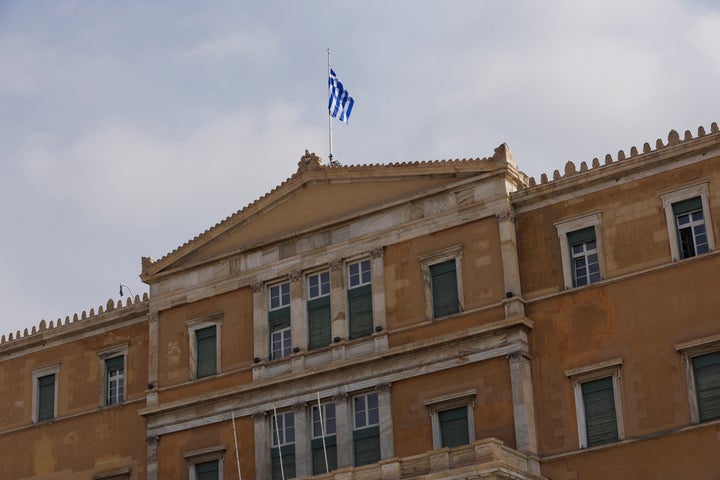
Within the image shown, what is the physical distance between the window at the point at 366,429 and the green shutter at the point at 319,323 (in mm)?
2330

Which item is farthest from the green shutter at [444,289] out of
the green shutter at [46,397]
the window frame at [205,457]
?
the green shutter at [46,397]

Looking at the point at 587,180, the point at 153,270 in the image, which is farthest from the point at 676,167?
the point at 153,270

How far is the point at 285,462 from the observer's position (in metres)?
41.5

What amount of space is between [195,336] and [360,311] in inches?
240

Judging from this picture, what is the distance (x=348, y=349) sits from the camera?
41312 mm

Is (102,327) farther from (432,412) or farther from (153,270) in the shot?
(432,412)

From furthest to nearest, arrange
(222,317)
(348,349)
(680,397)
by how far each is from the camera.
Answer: (222,317), (348,349), (680,397)

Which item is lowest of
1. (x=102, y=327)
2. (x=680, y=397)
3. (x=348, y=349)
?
(x=680, y=397)

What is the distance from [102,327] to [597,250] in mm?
17926

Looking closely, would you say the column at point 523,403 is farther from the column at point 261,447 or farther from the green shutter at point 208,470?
the green shutter at point 208,470

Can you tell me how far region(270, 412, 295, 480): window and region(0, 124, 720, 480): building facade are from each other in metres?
0.06

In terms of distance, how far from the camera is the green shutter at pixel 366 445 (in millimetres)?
40031

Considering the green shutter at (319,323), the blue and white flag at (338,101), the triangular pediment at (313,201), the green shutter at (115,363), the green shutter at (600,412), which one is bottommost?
the green shutter at (600,412)

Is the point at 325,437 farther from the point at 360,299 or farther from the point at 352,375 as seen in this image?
the point at 360,299
